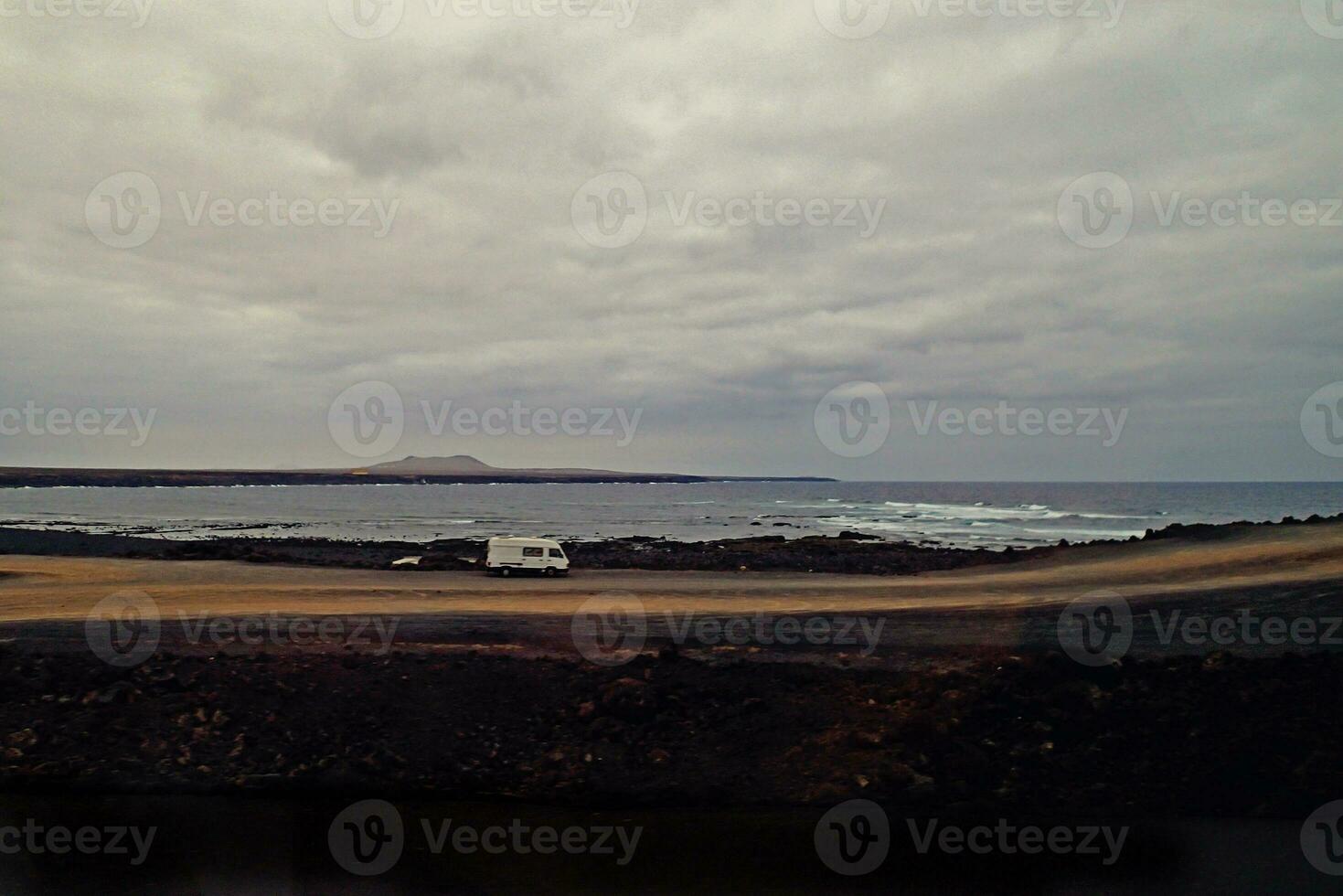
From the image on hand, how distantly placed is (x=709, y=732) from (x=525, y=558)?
21711 mm

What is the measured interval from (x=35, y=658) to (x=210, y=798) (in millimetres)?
7254

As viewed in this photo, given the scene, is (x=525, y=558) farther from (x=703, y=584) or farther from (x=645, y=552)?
(x=645, y=552)

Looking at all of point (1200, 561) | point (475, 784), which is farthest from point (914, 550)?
point (475, 784)

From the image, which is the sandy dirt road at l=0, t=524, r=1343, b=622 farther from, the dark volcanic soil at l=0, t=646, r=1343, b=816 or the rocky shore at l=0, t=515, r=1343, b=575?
the dark volcanic soil at l=0, t=646, r=1343, b=816

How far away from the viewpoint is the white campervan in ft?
114

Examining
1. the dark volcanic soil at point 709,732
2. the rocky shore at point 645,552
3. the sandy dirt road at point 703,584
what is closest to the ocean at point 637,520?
the rocky shore at point 645,552

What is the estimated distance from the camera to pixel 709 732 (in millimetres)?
14617

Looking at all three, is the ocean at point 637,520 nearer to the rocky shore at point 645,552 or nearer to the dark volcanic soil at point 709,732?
the rocky shore at point 645,552

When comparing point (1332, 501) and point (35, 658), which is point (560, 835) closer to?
point (35, 658)

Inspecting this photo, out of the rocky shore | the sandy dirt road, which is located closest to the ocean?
the rocky shore

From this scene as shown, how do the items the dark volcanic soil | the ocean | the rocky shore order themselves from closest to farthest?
the dark volcanic soil
the rocky shore
the ocean

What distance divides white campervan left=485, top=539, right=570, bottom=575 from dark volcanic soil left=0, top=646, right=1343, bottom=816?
1794 centimetres

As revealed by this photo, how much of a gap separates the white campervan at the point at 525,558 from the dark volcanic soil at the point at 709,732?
1794 centimetres

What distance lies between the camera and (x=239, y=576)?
33.2 m
